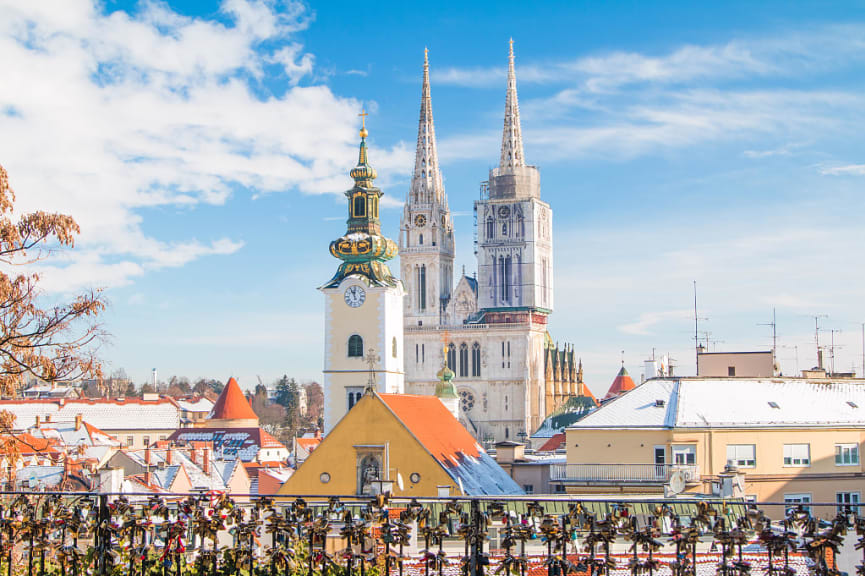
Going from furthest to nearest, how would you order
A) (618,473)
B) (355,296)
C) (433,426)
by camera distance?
(355,296), (433,426), (618,473)

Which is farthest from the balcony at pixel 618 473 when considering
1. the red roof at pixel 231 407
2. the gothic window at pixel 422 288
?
the gothic window at pixel 422 288

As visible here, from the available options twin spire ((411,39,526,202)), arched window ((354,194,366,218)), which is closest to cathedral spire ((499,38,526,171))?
twin spire ((411,39,526,202))

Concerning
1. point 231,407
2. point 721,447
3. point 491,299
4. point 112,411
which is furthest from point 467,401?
point 721,447

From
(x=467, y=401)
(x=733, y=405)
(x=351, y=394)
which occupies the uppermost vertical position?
(x=467, y=401)

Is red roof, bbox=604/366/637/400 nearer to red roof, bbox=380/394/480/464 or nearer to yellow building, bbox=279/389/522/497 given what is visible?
red roof, bbox=380/394/480/464

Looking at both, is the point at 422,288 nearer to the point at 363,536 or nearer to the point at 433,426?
the point at 433,426

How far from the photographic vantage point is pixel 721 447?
112 ft

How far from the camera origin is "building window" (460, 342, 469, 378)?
116m

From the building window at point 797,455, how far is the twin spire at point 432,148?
89142 mm

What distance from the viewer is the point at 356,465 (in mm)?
32781

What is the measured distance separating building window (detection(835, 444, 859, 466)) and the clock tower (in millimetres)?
29407

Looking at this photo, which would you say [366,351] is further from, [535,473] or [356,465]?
[356,465]

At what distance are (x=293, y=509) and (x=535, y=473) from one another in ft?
108

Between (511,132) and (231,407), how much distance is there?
44.4 m
